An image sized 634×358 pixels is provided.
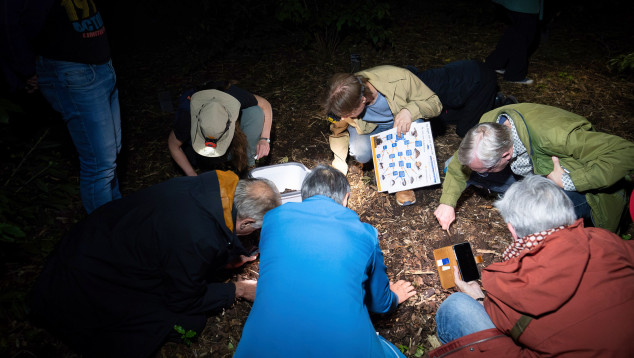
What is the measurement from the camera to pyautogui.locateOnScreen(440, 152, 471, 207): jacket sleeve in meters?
2.80

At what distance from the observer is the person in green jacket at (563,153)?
2.20 metres

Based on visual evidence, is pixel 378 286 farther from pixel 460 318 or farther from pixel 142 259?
pixel 142 259

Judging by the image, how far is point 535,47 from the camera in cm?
539

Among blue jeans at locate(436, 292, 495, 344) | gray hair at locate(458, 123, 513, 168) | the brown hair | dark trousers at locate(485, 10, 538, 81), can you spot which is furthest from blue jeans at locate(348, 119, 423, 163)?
dark trousers at locate(485, 10, 538, 81)

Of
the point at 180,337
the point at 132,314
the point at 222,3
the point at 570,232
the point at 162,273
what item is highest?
the point at 222,3

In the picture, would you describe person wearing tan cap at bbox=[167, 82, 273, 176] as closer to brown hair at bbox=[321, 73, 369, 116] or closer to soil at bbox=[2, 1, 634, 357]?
soil at bbox=[2, 1, 634, 357]

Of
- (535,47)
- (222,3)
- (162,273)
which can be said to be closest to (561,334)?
(162,273)

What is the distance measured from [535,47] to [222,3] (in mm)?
5310

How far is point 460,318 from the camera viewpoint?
2078 millimetres

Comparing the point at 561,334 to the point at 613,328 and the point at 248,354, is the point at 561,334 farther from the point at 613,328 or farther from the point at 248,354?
the point at 248,354

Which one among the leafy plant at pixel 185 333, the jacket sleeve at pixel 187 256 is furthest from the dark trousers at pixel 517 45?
the leafy plant at pixel 185 333

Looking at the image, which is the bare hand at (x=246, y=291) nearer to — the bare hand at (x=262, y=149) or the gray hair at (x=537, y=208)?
the bare hand at (x=262, y=149)

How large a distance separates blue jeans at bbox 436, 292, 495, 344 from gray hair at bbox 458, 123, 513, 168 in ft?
3.27

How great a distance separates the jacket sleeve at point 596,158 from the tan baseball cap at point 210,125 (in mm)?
2598
